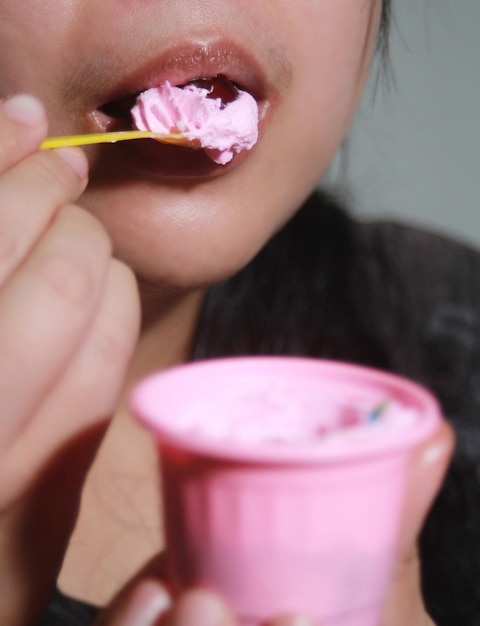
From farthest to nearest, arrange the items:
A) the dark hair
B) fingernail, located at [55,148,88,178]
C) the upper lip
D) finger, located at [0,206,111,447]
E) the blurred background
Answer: the blurred background → the dark hair → the upper lip → fingernail, located at [55,148,88,178] → finger, located at [0,206,111,447]

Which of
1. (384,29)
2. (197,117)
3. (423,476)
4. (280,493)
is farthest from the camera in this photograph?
(384,29)

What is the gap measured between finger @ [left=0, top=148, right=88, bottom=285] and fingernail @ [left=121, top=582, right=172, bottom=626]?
198 mm

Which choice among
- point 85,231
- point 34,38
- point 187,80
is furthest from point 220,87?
point 85,231

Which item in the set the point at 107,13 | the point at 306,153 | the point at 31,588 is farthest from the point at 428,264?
the point at 31,588

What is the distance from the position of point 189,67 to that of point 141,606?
1.51 feet

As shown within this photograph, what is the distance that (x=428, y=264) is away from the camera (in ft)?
3.75

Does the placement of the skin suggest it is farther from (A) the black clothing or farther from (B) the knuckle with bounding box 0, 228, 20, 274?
(A) the black clothing

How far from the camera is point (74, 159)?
0.52 meters

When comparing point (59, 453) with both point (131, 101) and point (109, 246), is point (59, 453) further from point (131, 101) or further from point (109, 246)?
point (131, 101)

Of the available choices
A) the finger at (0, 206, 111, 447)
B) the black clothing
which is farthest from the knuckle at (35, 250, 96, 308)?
the black clothing

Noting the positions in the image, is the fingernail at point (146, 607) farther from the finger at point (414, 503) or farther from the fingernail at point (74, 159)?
the fingernail at point (74, 159)

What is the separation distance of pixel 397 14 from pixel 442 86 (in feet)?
0.58

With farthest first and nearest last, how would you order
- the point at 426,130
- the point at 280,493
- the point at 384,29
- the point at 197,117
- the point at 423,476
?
1. the point at 426,130
2. the point at 384,29
3. the point at 197,117
4. the point at 423,476
5. the point at 280,493

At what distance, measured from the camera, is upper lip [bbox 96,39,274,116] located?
0.62m
